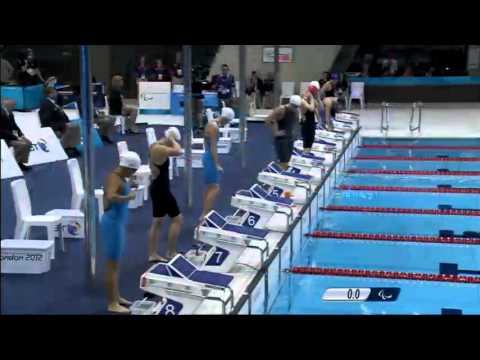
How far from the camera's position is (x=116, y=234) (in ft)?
17.8

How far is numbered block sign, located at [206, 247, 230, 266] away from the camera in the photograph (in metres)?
6.52

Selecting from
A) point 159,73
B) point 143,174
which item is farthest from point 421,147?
point 143,174

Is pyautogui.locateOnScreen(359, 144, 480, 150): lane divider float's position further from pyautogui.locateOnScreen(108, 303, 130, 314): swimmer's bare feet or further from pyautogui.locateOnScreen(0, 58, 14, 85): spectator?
pyautogui.locateOnScreen(108, 303, 130, 314): swimmer's bare feet

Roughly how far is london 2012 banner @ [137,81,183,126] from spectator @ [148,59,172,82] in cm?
128

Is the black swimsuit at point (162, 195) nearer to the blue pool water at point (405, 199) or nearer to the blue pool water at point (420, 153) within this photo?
the blue pool water at point (405, 199)

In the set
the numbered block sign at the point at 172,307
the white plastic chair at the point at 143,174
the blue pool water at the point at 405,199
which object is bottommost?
the blue pool water at the point at 405,199

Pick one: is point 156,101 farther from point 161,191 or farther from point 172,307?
point 172,307

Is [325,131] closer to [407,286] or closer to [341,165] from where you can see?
[341,165]

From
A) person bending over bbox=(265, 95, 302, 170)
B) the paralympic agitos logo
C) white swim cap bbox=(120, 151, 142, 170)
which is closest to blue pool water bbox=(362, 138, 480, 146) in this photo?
person bending over bbox=(265, 95, 302, 170)

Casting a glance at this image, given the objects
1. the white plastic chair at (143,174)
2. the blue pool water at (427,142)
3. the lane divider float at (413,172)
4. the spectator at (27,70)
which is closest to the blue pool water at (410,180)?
the lane divider float at (413,172)

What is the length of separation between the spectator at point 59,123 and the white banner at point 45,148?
0.52 meters

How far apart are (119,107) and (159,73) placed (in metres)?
4.09

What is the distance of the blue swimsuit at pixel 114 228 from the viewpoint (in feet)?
17.7

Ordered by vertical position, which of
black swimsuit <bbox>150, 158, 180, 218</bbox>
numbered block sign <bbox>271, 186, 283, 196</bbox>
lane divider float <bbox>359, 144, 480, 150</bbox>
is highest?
black swimsuit <bbox>150, 158, 180, 218</bbox>
